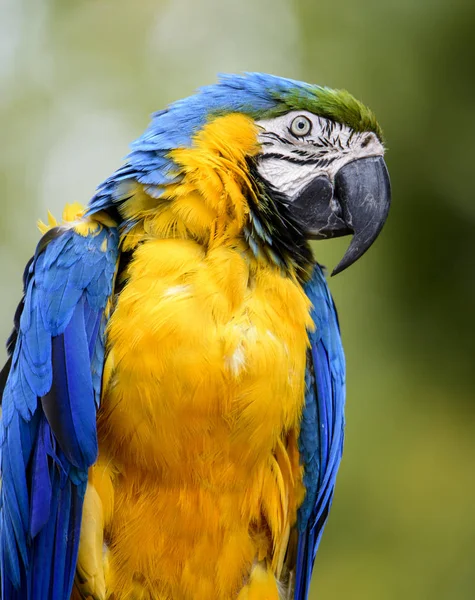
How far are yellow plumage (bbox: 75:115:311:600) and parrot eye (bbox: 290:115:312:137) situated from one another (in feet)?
Answer: 0.53

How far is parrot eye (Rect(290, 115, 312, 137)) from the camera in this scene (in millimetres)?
2406

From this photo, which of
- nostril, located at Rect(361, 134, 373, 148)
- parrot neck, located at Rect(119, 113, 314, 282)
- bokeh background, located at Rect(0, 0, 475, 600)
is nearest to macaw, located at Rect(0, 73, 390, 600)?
parrot neck, located at Rect(119, 113, 314, 282)

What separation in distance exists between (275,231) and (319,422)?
65 centimetres

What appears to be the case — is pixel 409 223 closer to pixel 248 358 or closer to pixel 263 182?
pixel 263 182

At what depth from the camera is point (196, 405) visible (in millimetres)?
2082

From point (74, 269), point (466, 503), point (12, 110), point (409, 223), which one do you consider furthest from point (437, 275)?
point (12, 110)

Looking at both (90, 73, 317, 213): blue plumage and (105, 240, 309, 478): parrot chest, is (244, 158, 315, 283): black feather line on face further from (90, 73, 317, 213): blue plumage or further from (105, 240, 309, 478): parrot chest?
(90, 73, 317, 213): blue plumage

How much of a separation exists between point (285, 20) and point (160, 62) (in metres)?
1.15

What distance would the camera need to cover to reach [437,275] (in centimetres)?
493

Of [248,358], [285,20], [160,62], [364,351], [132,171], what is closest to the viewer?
[248,358]

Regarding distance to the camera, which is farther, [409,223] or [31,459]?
[409,223]

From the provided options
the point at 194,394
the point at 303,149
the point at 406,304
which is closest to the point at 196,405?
the point at 194,394

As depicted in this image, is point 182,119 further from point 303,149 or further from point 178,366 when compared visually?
point 178,366

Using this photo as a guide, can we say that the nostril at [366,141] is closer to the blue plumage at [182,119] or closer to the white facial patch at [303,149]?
the white facial patch at [303,149]
